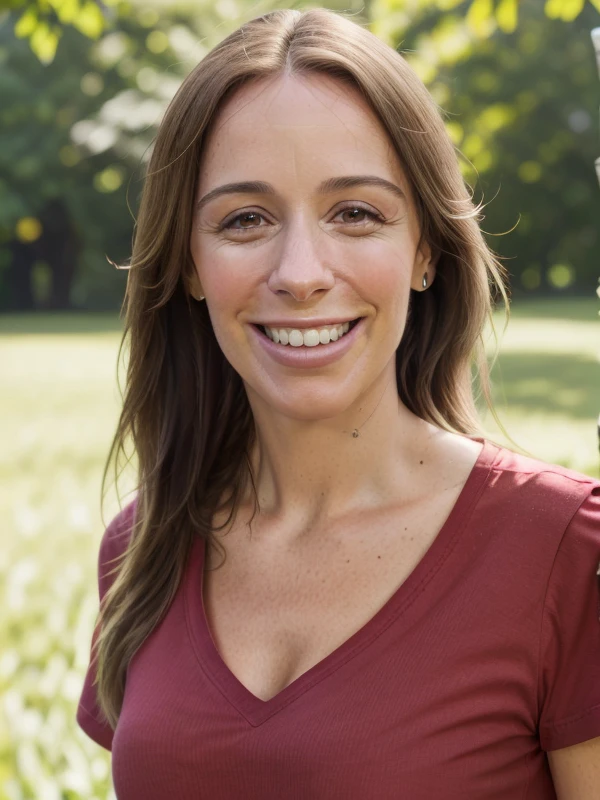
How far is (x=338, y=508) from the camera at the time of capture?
2.45 metres

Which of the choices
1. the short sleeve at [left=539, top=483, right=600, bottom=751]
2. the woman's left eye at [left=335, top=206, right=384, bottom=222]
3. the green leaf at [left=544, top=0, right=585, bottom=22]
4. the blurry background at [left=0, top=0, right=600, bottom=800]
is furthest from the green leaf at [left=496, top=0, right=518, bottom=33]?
the short sleeve at [left=539, top=483, right=600, bottom=751]

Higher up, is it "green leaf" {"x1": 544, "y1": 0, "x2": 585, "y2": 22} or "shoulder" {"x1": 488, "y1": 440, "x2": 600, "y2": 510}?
"green leaf" {"x1": 544, "y1": 0, "x2": 585, "y2": 22}

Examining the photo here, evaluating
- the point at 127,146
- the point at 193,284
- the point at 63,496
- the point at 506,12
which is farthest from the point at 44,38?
the point at 127,146

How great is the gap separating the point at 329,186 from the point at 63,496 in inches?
340

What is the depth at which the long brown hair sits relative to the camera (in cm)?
230

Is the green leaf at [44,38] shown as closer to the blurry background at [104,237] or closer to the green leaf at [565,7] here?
the blurry background at [104,237]

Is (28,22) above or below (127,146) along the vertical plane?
below

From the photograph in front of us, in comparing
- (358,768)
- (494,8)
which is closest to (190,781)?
(358,768)

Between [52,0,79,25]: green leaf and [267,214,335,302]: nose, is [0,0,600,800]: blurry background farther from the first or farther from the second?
[267,214,335,302]: nose

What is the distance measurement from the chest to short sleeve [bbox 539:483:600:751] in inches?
11.6

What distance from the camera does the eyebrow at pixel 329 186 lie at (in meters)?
2.17

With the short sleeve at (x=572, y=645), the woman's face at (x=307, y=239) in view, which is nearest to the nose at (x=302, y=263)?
the woman's face at (x=307, y=239)

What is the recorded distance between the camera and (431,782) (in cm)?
197

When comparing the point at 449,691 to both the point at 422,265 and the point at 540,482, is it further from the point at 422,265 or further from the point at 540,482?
the point at 422,265
